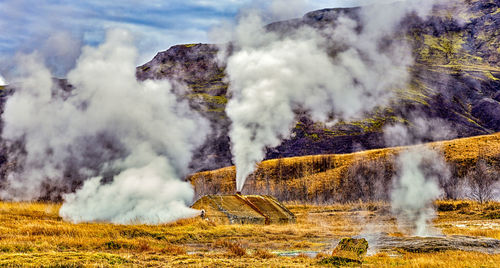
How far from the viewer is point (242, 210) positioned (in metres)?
45.1

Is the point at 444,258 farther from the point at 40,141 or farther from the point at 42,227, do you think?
the point at 40,141

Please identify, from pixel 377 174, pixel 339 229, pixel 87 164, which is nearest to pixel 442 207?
pixel 339 229

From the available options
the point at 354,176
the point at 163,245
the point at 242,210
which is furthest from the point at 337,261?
the point at 354,176

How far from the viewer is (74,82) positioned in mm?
50156

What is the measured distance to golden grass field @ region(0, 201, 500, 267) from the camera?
16.2 metres

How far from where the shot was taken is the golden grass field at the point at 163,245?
16172 mm

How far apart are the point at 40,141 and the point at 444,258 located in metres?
36.4

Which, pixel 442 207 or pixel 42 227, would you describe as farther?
pixel 442 207

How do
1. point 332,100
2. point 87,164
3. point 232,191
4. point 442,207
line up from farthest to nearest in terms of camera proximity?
point 332,100 → point 232,191 → point 442,207 → point 87,164

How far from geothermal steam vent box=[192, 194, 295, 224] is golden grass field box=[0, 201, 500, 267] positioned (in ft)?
12.3

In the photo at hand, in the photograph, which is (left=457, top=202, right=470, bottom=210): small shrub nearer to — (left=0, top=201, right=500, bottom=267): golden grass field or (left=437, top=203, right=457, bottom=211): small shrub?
(left=437, top=203, right=457, bottom=211): small shrub

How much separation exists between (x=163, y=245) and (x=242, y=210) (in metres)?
20.1

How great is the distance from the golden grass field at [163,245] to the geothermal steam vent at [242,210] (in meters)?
3.76

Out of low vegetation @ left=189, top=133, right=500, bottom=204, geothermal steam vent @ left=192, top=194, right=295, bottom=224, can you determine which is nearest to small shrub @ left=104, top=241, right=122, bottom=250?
geothermal steam vent @ left=192, top=194, right=295, bottom=224
